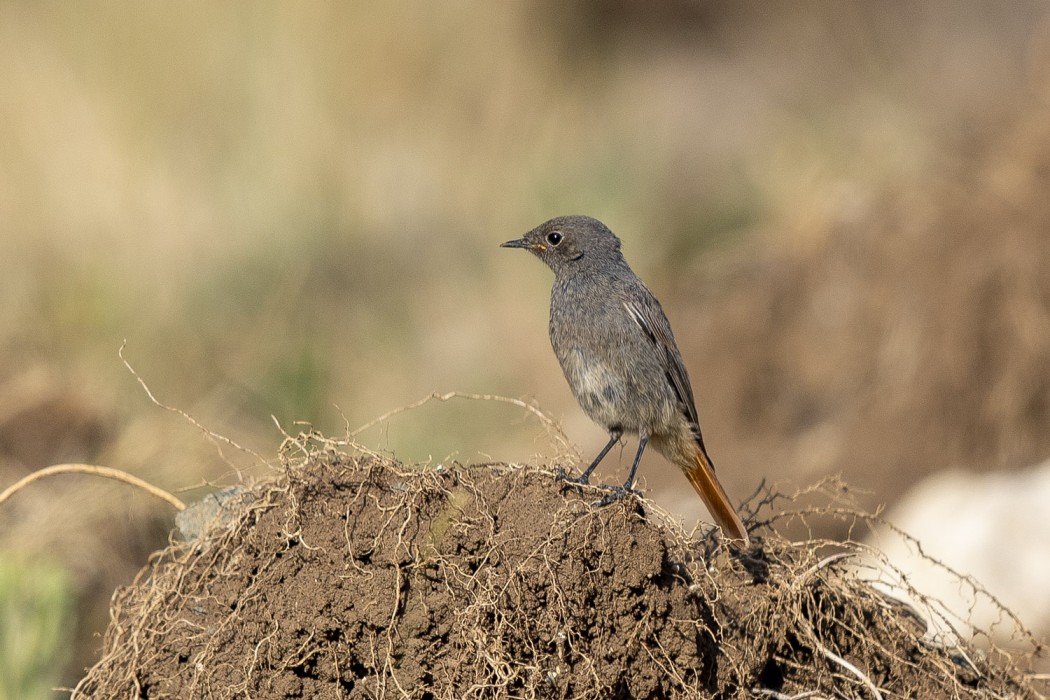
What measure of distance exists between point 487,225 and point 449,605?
40.3ft

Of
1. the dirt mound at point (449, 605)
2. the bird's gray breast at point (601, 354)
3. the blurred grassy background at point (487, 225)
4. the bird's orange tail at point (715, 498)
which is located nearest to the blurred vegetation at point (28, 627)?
the blurred grassy background at point (487, 225)

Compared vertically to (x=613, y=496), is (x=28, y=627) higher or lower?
lower

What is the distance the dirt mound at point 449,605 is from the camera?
4.12 metres

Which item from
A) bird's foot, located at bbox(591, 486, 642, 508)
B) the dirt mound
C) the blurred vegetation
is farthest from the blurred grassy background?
bird's foot, located at bbox(591, 486, 642, 508)

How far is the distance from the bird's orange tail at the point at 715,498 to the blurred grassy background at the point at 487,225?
2.25 m

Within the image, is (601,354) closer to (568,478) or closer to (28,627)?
(568,478)

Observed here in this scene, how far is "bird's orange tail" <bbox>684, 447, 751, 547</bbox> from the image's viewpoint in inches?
202

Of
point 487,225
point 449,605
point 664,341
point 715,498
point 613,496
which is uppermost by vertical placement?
point 487,225

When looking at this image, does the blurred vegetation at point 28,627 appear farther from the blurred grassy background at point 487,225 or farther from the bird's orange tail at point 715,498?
the bird's orange tail at point 715,498

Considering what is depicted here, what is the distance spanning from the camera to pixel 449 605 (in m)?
4.18

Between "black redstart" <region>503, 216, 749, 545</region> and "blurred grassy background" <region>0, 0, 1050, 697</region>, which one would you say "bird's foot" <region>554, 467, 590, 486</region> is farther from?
"blurred grassy background" <region>0, 0, 1050, 697</region>

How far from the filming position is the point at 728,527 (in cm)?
520

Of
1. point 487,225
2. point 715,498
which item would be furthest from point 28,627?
point 487,225

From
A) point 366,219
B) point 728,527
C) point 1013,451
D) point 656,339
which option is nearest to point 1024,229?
point 1013,451
